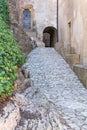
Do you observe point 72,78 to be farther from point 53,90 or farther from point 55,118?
point 55,118

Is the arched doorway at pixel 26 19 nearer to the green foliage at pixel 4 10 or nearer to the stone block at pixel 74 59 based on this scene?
the green foliage at pixel 4 10

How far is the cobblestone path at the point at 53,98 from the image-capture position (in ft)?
15.7

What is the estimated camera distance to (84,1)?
10.1 m

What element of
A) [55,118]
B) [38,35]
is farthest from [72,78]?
[38,35]

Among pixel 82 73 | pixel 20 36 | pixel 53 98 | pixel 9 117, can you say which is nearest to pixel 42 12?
pixel 20 36

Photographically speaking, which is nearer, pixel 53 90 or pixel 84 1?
pixel 53 90

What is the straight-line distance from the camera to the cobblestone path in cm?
478

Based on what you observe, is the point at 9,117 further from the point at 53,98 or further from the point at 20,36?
the point at 20,36

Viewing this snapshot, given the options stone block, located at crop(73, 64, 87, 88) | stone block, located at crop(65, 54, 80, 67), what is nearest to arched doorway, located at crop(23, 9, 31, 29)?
stone block, located at crop(65, 54, 80, 67)

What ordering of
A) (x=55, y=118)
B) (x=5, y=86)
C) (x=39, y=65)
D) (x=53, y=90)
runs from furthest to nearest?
(x=39, y=65)
(x=53, y=90)
(x=55, y=118)
(x=5, y=86)

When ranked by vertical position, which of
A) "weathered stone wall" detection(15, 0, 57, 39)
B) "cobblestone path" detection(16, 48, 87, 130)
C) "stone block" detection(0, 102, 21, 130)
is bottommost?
"cobblestone path" detection(16, 48, 87, 130)

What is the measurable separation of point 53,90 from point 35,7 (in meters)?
13.8

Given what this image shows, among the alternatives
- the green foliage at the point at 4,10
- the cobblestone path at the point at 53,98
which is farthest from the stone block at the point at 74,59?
the green foliage at the point at 4,10

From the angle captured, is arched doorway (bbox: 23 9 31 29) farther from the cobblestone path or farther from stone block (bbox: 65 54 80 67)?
stone block (bbox: 65 54 80 67)
